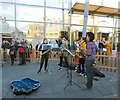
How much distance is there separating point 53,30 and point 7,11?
14.6ft

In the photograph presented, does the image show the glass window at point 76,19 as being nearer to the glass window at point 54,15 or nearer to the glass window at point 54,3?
the glass window at point 54,15

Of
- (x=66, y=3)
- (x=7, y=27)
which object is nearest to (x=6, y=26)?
(x=7, y=27)

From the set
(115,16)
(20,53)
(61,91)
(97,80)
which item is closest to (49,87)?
(61,91)

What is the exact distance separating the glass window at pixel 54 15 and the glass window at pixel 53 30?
474 mm

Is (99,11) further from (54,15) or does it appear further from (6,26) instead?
(6,26)

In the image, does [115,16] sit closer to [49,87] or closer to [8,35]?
[8,35]

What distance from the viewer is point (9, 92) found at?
5242 millimetres

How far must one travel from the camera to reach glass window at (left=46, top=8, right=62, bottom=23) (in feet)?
53.0

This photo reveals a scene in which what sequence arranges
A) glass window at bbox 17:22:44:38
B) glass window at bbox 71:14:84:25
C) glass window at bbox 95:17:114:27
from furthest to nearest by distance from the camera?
glass window at bbox 95:17:114:27
glass window at bbox 71:14:84:25
glass window at bbox 17:22:44:38

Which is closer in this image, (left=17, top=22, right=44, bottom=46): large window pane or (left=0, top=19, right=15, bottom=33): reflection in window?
(left=0, top=19, right=15, bottom=33): reflection in window

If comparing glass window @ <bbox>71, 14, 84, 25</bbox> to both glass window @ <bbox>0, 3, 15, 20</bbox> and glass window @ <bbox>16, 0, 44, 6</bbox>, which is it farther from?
glass window @ <bbox>0, 3, 15, 20</bbox>

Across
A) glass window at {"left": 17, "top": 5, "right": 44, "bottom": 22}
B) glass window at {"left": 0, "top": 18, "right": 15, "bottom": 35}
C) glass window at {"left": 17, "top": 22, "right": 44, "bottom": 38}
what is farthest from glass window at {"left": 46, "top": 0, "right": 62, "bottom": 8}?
glass window at {"left": 0, "top": 18, "right": 15, "bottom": 35}

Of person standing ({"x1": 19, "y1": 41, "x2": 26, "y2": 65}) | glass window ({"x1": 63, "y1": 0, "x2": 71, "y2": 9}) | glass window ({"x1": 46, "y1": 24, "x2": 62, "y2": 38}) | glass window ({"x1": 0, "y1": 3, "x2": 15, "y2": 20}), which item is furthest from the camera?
glass window ({"x1": 63, "y1": 0, "x2": 71, "y2": 9})

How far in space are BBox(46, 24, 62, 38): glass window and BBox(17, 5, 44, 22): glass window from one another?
99 cm
